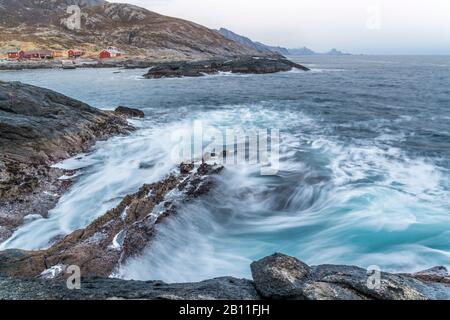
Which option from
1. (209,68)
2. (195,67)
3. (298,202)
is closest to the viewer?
(298,202)

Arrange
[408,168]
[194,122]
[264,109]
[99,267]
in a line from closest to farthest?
[99,267] → [408,168] → [194,122] → [264,109]

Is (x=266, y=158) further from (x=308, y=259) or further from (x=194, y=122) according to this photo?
(x=194, y=122)

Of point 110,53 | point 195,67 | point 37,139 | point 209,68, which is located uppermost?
point 110,53

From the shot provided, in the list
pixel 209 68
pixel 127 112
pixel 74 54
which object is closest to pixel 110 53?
pixel 74 54

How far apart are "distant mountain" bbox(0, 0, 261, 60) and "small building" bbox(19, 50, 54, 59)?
9.39 m

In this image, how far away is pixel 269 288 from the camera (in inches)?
219

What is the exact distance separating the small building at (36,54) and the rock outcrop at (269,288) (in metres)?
123

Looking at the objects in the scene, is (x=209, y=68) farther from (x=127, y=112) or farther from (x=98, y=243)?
(x=98, y=243)

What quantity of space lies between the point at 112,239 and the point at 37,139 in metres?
10.1

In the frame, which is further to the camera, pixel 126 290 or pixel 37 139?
pixel 37 139

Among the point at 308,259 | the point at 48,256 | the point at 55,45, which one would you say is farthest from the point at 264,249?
the point at 55,45

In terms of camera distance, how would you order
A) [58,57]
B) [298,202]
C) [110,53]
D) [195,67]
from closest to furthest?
[298,202], [195,67], [58,57], [110,53]
